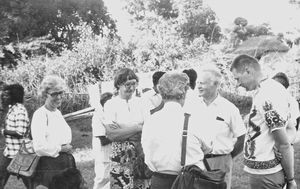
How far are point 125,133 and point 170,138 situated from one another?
119 centimetres

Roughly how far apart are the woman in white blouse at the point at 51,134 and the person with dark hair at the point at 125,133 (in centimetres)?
49

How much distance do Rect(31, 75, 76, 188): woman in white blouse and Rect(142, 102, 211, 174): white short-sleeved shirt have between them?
1289mm

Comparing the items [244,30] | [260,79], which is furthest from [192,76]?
[244,30]

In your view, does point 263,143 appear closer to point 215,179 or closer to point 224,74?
point 215,179

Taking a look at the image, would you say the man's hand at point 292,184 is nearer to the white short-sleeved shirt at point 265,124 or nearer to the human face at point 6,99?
the white short-sleeved shirt at point 265,124

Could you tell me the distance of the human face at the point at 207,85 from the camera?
436 cm

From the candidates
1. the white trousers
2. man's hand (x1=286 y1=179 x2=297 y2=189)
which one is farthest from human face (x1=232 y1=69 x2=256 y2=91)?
the white trousers

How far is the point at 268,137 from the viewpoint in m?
3.51

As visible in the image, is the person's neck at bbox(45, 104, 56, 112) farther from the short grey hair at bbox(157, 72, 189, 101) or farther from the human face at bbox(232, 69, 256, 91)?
the human face at bbox(232, 69, 256, 91)

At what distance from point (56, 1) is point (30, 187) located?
63.6ft

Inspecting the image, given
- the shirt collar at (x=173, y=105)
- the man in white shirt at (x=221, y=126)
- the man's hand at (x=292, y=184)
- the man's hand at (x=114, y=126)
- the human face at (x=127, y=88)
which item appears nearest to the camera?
the shirt collar at (x=173, y=105)

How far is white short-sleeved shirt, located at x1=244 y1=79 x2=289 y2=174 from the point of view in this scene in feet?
11.1

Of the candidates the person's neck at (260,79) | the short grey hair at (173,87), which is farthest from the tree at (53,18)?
the person's neck at (260,79)

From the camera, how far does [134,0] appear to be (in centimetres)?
4347
